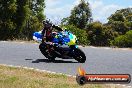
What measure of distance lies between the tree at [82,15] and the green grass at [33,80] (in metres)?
34.3

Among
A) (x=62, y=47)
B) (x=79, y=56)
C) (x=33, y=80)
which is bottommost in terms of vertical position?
Result: (x=33, y=80)

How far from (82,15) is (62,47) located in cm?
3234

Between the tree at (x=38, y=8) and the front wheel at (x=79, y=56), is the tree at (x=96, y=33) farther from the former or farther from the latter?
the front wheel at (x=79, y=56)

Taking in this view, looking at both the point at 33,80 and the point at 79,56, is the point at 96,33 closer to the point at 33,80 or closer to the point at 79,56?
the point at 79,56

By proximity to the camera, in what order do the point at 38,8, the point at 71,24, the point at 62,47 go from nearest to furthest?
the point at 62,47 < the point at 71,24 < the point at 38,8

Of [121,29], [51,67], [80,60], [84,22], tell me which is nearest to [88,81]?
[51,67]

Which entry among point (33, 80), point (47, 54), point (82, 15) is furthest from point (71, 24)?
point (33, 80)

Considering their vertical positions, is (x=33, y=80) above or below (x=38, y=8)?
below

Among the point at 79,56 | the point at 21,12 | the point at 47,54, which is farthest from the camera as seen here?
the point at 21,12

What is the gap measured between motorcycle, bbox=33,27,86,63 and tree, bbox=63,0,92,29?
3037cm

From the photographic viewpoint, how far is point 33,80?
10250mm

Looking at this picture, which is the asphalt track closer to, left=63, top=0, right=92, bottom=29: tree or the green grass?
the green grass

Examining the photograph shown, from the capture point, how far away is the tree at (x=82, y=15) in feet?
152

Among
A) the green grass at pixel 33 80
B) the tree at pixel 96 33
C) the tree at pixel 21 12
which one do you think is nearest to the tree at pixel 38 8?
the tree at pixel 96 33
